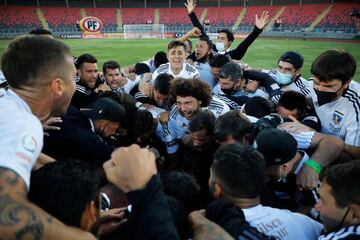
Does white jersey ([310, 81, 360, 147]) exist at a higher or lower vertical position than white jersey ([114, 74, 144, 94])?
higher

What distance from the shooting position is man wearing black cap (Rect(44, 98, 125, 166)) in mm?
2686

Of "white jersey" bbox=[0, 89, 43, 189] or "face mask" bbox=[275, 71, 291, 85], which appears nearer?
"white jersey" bbox=[0, 89, 43, 189]

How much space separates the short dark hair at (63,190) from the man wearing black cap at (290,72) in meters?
4.32

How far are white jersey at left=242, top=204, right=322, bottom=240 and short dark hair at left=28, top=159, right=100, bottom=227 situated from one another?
0.97 m

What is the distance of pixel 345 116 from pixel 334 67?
0.62 m

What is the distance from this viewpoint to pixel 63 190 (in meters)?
1.41

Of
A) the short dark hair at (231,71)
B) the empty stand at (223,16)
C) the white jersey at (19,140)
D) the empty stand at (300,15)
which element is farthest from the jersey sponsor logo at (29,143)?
the empty stand at (223,16)

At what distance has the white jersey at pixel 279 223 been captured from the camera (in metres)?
1.75

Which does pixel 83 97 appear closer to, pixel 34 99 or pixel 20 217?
pixel 34 99

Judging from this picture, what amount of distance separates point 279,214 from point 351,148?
1668 millimetres

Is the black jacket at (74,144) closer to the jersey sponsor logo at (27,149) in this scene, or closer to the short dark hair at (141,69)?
the jersey sponsor logo at (27,149)

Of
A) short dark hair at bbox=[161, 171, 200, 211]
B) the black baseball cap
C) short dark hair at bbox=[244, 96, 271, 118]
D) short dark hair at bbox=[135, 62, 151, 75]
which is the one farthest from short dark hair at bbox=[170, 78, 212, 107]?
short dark hair at bbox=[135, 62, 151, 75]

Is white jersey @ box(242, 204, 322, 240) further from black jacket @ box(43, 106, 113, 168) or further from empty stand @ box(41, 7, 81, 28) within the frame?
empty stand @ box(41, 7, 81, 28)

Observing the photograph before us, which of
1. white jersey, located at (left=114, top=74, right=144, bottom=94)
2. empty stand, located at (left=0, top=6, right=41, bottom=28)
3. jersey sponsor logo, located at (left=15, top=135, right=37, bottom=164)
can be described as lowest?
empty stand, located at (left=0, top=6, right=41, bottom=28)
